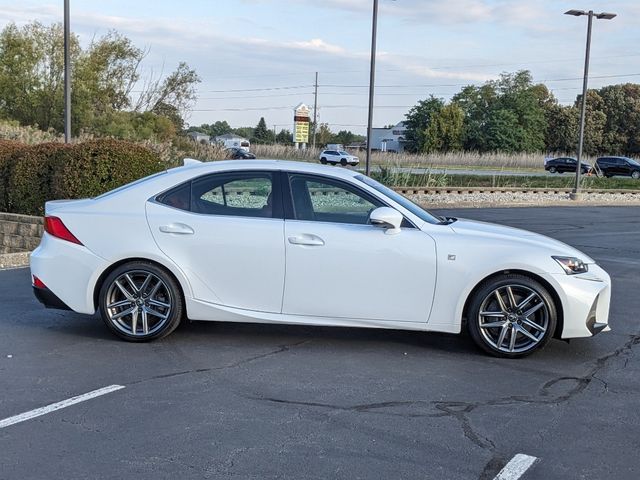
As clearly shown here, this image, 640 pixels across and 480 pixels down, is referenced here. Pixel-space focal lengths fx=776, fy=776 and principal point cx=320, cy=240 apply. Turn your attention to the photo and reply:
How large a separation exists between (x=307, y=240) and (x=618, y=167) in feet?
181

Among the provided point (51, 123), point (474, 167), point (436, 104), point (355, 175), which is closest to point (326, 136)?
point (436, 104)

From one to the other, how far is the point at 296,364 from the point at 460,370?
50.2 inches

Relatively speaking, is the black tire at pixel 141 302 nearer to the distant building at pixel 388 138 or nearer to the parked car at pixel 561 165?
the parked car at pixel 561 165

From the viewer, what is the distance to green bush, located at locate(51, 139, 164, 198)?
1305 centimetres

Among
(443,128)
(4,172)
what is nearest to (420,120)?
(443,128)

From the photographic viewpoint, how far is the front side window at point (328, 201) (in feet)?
21.1

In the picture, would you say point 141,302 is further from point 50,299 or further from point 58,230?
point 58,230

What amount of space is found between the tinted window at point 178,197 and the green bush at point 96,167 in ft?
22.2

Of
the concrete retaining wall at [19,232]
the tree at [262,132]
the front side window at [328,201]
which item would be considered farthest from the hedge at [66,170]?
the tree at [262,132]

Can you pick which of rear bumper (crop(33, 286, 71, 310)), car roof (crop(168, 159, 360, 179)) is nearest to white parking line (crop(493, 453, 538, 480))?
car roof (crop(168, 159, 360, 179))

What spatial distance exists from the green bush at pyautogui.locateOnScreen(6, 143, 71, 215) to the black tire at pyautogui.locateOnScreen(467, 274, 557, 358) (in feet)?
32.2

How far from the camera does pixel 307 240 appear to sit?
6312mm

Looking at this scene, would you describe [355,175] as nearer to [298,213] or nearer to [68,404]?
[298,213]

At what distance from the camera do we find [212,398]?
17.1 ft
